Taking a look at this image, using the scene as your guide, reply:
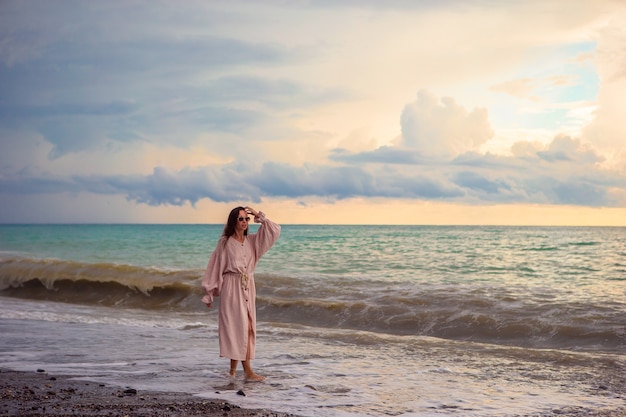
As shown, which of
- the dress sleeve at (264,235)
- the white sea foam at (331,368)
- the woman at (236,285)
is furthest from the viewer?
the dress sleeve at (264,235)

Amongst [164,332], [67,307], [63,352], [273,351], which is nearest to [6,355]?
[63,352]

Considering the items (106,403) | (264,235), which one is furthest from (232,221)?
(106,403)

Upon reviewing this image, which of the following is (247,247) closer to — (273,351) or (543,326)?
(273,351)

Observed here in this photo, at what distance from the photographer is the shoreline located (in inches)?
217

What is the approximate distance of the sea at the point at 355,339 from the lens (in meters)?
6.71

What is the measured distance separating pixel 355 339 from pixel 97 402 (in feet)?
17.9

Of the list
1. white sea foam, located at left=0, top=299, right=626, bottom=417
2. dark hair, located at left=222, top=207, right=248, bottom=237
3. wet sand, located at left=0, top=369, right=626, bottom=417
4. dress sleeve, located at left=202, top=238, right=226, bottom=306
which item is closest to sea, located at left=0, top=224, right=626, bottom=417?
white sea foam, located at left=0, top=299, right=626, bottom=417

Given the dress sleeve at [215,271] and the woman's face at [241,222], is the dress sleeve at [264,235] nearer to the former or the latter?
the woman's face at [241,222]

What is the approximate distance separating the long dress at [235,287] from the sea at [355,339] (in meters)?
0.44

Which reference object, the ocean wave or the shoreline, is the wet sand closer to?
the shoreline

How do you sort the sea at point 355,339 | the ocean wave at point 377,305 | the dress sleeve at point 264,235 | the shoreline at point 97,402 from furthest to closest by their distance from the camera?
the ocean wave at point 377,305, the dress sleeve at point 264,235, the sea at point 355,339, the shoreline at point 97,402

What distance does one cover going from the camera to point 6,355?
28.2 feet

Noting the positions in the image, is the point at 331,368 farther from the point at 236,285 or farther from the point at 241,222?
the point at 241,222

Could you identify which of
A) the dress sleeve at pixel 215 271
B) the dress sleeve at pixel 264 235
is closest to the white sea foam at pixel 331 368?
the dress sleeve at pixel 215 271
